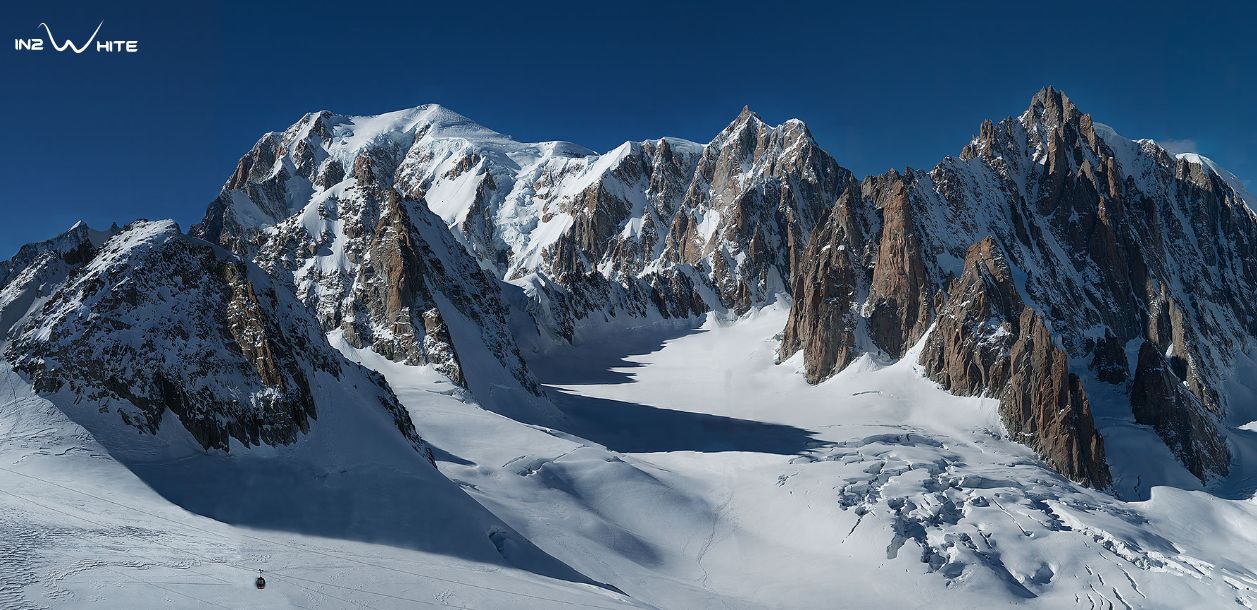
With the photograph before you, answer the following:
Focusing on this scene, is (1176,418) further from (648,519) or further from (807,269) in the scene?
(648,519)

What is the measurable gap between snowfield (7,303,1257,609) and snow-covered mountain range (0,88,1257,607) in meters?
0.29

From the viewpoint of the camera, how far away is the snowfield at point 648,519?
2144 cm

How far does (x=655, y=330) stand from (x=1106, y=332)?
234 ft

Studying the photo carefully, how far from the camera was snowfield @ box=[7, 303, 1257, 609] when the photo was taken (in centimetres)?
2144

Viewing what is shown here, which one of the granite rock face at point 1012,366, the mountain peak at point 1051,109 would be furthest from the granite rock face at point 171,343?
the mountain peak at point 1051,109

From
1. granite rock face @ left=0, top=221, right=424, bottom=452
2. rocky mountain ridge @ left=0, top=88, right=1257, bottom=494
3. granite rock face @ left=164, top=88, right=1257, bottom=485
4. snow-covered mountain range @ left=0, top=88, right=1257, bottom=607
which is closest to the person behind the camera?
granite rock face @ left=0, top=221, right=424, bottom=452

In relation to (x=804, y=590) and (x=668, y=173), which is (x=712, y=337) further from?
(x=804, y=590)

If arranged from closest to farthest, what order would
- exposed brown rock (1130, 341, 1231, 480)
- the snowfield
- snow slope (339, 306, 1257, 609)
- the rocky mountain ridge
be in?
the snowfield
snow slope (339, 306, 1257, 609)
the rocky mountain ridge
exposed brown rock (1130, 341, 1231, 480)

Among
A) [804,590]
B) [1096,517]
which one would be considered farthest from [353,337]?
[1096,517]

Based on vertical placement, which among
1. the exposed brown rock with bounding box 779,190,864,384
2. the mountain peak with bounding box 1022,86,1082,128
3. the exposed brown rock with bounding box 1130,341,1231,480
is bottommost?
the exposed brown rock with bounding box 1130,341,1231,480

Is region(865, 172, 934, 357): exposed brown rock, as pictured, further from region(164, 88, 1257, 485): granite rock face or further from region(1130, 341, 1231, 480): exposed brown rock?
region(1130, 341, 1231, 480): exposed brown rock

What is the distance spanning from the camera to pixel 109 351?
1106 inches

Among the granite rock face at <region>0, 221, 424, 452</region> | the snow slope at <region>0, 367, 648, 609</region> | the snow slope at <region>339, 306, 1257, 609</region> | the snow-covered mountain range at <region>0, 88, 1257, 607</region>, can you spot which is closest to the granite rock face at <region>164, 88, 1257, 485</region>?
the snow-covered mountain range at <region>0, 88, 1257, 607</region>

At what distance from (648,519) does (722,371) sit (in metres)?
55.6
